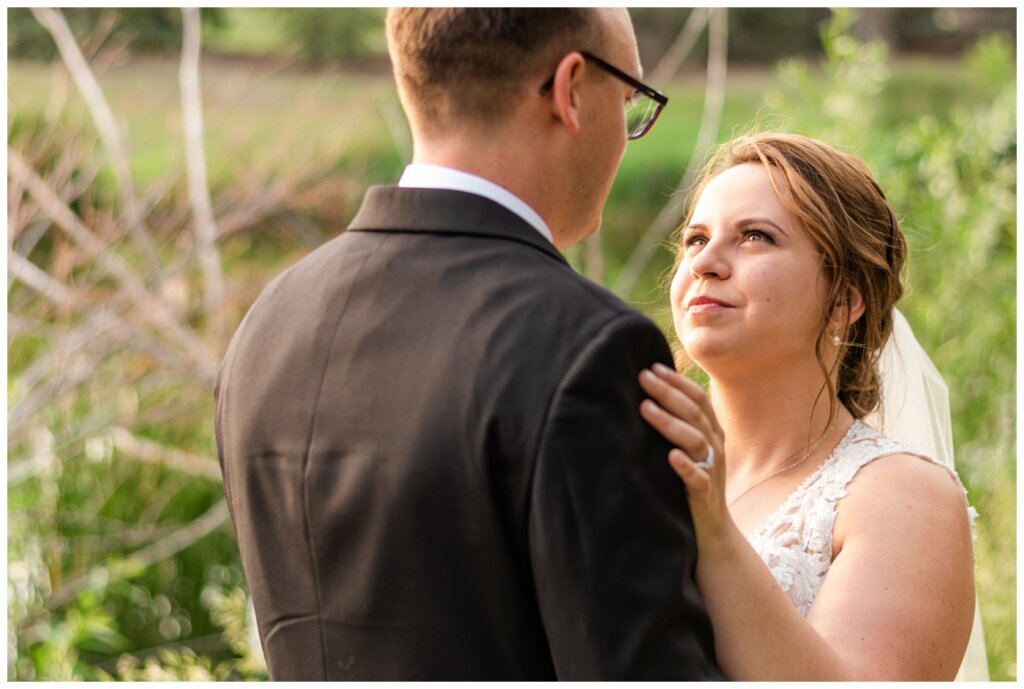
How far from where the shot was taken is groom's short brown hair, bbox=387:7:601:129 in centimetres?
170

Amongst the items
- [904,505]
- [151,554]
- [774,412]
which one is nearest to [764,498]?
[774,412]

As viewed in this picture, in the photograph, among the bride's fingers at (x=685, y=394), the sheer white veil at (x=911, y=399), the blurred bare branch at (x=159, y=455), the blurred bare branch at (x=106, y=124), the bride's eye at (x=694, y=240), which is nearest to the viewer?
the bride's fingers at (x=685, y=394)

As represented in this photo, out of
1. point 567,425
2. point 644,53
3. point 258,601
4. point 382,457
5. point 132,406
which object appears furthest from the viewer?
point 644,53

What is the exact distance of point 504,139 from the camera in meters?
1.74

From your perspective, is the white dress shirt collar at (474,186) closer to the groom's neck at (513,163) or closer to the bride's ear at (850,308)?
the groom's neck at (513,163)

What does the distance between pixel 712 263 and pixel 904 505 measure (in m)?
0.65

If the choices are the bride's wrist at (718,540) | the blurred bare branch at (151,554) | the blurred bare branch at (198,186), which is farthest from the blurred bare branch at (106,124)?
the bride's wrist at (718,540)

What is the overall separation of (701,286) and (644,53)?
11.1m

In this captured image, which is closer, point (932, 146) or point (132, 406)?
point (932, 146)

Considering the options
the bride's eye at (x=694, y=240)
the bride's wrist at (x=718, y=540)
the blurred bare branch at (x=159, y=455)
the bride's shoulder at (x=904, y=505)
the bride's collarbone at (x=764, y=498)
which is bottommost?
the blurred bare branch at (x=159, y=455)

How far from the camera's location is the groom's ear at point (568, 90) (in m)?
1.71

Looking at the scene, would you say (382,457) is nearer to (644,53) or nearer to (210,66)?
(210,66)

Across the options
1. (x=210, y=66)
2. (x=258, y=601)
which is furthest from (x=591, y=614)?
(x=210, y=66)

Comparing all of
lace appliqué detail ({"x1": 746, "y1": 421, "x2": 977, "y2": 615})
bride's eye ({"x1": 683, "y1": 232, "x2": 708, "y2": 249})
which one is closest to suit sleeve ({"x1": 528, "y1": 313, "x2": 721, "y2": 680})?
lace appliqué detail ({"x1": 746, "y1": 421, "x2": 977, "y2": 615})
